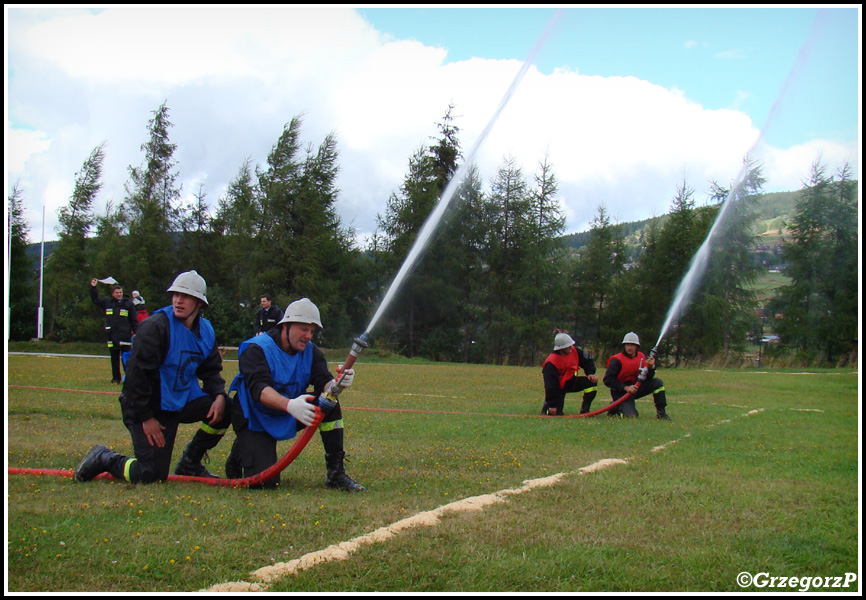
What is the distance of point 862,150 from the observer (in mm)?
4602

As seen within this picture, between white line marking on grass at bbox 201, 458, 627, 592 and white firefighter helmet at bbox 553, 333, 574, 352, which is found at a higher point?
white firefighter helmet at bbox 553, 333, 574, 352

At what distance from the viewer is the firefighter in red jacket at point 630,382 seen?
12.1 metres

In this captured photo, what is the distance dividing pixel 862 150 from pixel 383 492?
452 cm

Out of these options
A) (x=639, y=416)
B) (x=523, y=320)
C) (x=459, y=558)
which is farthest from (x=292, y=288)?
(x=459, y=558)

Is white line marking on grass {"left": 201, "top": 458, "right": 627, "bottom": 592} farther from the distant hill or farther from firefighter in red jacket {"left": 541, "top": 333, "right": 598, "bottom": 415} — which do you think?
the distant hill

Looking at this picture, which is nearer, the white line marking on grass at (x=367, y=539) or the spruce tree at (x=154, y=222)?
the white line marking on grass at (x=367, y=539)

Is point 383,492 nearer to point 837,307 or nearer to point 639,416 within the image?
point 639,416

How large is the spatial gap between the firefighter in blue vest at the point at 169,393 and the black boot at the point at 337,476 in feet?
3.68

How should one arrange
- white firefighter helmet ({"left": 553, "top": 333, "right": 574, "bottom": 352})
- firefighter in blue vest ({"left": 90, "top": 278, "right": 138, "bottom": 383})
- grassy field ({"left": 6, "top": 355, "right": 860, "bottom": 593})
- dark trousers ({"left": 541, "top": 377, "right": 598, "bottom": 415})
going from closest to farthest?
grassy field ({"left": 6, "top": 355, "right": 860, "bottom": 593}) < dark trousers ({"left": 541, "top": 377, "right": 598, "bottom": 415}) < white firefighter helmet ({"left": 553, "top": 333, "right": 574, "bottom": 352}) < firefighter in blue vest ({"left": 90, "top": 278, "right": 138, "bottom": 383})

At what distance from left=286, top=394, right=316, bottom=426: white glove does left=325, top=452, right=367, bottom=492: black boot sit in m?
0.74

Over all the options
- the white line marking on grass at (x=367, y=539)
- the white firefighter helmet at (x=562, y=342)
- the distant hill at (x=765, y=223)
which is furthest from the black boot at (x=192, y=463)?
the distant hill at (x=765, y=223)

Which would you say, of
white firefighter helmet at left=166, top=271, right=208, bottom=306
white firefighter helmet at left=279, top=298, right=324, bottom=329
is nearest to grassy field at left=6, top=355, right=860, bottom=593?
white firefighter helmet at left=279, top=298, right=324, bottom=329

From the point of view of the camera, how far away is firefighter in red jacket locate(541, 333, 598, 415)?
12.5 metres

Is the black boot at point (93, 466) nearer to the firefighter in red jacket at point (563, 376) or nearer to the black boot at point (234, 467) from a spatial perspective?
the black boot at point (234, 467)
